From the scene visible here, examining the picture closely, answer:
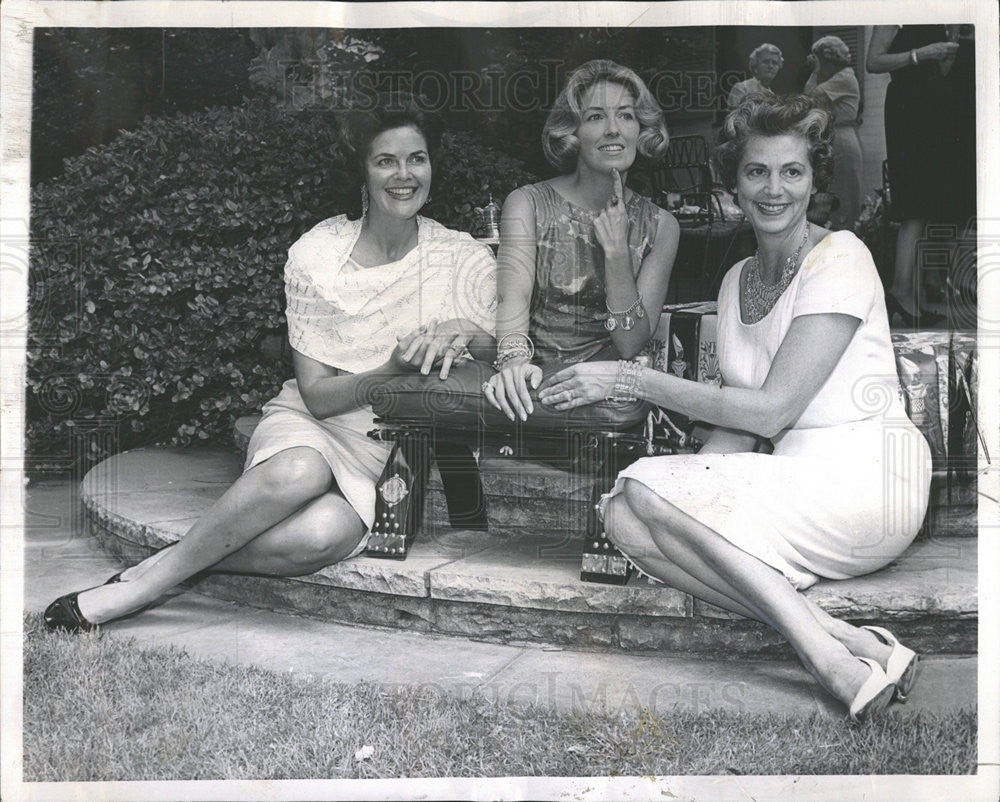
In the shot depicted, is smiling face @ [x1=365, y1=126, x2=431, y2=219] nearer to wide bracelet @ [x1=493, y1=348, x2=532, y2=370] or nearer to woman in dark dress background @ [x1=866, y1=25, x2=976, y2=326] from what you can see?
wide bracelet @ [x1=493, y1=348, x2=532, y2=370]

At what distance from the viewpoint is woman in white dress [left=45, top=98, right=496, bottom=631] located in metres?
3.61

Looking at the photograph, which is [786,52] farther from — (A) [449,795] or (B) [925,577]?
(A) [449,795]

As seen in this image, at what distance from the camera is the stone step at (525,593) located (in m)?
3.39

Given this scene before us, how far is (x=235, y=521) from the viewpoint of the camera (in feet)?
11.9

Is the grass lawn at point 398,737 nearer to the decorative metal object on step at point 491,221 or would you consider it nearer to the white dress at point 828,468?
the white dress at point 828,468

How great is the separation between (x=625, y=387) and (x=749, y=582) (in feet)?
2.50

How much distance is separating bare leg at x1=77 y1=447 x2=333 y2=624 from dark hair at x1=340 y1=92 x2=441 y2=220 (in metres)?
1.06

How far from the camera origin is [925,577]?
345 cm

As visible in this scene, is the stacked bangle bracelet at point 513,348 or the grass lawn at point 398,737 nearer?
the grass lawn at point 398,737

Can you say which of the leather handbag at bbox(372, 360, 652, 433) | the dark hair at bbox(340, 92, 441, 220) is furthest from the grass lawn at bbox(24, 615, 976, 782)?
the dark hair at bbox(340, 92, 441, 220)

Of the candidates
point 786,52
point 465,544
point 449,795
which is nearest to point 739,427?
point 465,544

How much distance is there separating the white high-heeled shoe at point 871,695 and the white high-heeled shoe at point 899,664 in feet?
0.11

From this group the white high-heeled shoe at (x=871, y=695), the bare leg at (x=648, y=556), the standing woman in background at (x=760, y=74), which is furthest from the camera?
the standing woman in background at (x=760, y=74)

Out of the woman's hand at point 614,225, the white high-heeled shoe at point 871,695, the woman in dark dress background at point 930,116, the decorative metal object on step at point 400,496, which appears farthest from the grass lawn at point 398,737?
the woman in dark dress background at point 930,116
